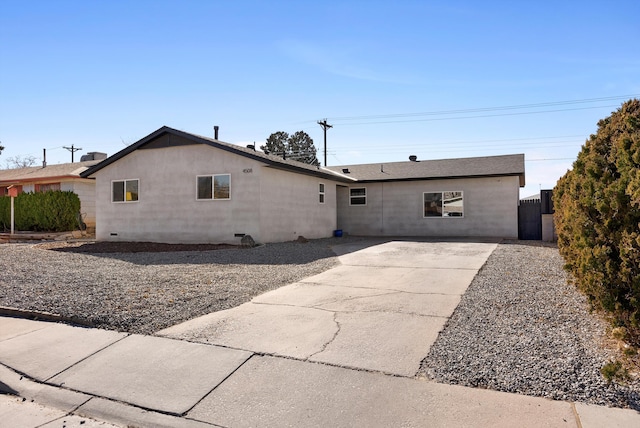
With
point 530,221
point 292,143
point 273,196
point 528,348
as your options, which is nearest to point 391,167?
point 530,221

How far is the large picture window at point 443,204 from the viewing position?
1977cm

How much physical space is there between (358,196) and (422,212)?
3.58m

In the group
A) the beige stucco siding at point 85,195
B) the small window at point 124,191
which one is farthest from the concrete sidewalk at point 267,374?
the beige stucco siding at point 85,195

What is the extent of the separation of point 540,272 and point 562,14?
597 centimetres

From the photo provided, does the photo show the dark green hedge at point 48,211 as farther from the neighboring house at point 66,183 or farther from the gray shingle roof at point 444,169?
the gray shingle roof at point 444,169

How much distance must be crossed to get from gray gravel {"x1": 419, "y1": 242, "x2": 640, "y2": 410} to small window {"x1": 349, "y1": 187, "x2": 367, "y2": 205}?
50.3ft

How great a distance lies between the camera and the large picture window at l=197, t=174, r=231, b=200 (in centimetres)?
1535

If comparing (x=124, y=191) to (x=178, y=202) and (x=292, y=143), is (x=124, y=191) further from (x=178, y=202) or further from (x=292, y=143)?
(x=292, y=143)

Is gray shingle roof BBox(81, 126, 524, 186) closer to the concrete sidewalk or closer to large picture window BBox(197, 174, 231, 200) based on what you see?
large picture window BBox(197, 174, 231, 200)

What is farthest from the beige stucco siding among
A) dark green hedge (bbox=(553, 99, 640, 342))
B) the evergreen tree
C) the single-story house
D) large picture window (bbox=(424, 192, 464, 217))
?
the evergreen tree

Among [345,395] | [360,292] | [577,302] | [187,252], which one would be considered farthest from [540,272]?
[187,252]

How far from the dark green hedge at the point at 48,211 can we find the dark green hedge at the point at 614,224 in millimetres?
22579

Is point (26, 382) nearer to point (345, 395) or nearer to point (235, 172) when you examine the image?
point (345, 395)

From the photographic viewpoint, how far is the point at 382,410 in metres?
3.03
